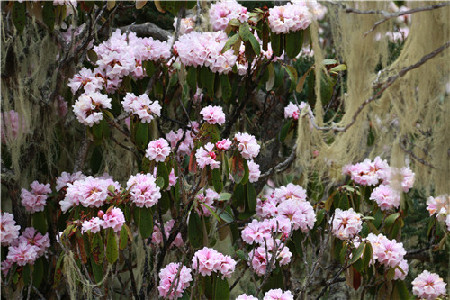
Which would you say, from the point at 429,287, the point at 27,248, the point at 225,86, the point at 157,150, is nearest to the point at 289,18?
the point at 225,86

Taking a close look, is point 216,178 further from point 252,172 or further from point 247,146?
point 252,172

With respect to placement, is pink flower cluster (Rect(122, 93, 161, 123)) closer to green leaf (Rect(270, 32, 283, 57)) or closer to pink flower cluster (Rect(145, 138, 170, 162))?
pink flower cluster (Rect(145, 138, 170, 162))

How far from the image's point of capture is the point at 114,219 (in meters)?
2.25

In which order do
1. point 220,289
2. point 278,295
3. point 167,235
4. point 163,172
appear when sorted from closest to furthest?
point 278,295 → point 220,289 → point 163,172 → point 167,235

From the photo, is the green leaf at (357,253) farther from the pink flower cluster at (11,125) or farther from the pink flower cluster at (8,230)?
the pink flower cluster at (11,125)

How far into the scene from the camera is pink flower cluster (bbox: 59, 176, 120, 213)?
233cm

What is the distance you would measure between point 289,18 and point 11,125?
3.89 ft

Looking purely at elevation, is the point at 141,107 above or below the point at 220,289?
above

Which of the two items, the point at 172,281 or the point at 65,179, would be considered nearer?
the point at 172,281

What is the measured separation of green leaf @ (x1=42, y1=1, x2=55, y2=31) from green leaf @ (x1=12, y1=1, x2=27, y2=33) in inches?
3.2

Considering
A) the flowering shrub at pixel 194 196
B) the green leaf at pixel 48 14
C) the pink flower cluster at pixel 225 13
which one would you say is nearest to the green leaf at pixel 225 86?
the flowering shrub at pixel 194 196

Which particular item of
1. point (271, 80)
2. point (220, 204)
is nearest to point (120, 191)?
point (220, 204)

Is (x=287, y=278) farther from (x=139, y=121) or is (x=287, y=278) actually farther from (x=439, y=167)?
(x=439, y=167)

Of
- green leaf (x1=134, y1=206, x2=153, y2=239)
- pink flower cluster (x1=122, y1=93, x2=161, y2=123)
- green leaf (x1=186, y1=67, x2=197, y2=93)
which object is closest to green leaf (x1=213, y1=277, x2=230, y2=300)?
green leaf (x1=134, y1=206, x2=153, y2=239)
